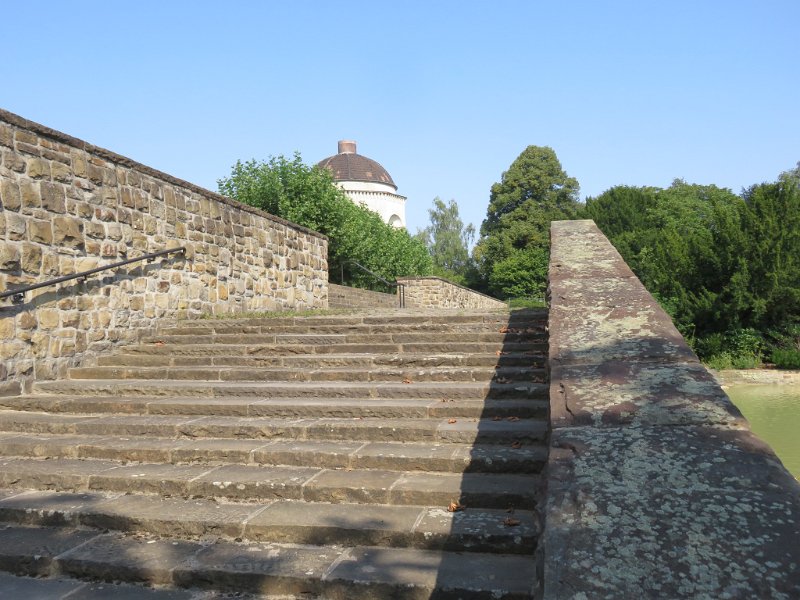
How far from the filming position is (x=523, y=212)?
1732 inches

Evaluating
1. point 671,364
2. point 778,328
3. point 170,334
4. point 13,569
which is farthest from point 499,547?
point 778,328

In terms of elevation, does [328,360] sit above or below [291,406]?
above

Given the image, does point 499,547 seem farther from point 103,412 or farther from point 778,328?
point 778,328

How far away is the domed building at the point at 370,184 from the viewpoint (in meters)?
45.2

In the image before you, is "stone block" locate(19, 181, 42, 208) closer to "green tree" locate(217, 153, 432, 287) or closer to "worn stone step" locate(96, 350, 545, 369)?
"worn stone step" locate(96, 350, 545, 369)

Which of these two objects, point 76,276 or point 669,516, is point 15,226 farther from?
point 669,516

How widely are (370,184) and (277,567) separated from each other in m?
43.7

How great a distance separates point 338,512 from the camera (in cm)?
348

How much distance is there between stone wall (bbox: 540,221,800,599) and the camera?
145 centimetres

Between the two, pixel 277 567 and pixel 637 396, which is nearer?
Result: pixel 637 396

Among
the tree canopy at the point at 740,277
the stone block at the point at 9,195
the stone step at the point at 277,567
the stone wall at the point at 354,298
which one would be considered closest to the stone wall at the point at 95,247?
the stone block at the point at 9,195

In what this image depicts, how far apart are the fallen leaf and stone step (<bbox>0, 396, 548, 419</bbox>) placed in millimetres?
1335

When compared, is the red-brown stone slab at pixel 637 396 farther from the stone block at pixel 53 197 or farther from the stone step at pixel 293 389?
the stone block at pixel 53 197

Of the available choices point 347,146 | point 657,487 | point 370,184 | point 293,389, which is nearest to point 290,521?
point 657,487
